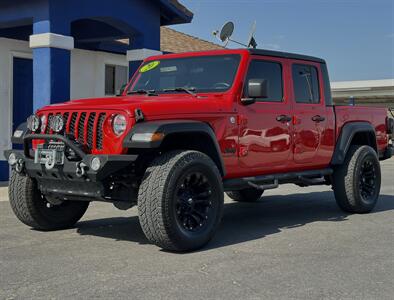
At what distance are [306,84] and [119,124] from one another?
313cm

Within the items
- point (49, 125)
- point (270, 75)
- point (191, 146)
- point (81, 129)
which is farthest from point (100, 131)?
point (270, 75)

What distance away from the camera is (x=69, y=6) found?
10.3 metres

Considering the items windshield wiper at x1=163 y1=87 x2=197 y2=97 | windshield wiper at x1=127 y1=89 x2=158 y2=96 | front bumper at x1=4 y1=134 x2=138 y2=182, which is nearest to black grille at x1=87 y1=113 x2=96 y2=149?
front bumper at x1=4 y1=134 x2=138 y2=182

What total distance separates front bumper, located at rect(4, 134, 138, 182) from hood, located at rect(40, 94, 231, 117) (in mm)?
416

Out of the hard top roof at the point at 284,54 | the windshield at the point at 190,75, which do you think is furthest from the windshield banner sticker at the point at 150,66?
the hard top roof at the point at 284,54

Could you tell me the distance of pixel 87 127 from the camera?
5.47m

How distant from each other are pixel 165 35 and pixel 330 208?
1053 centimetres

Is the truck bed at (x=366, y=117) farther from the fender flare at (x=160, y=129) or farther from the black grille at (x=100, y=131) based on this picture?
the black grille at (x=100, y=131)

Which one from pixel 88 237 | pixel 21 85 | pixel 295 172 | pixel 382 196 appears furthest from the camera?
pixel 21 85

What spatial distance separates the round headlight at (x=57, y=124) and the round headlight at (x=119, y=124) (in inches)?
24.8

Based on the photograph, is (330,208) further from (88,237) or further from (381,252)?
(88,237)

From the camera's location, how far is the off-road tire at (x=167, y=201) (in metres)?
5.17

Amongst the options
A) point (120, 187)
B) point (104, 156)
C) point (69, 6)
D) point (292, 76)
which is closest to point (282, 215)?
point (292, 76)

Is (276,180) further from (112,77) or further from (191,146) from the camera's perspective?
(112,77)
